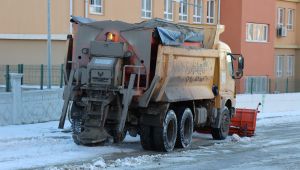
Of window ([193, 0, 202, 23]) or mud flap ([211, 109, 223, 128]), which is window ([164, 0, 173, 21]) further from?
mud flap ([211, 109, 223, 128])

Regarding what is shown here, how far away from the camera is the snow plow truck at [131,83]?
1421 cm

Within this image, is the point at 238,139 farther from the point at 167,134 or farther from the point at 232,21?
the point at 232,21

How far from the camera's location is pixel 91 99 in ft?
46.9

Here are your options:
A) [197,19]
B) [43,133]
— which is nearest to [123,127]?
[43,133]

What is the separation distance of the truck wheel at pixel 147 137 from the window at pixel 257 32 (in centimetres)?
2954

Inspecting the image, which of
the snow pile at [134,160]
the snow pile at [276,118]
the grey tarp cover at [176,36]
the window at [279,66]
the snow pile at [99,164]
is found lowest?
the snow pile at [276,118]

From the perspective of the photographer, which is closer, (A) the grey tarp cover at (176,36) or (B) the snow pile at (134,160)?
(B) the snow pile at (134,160)

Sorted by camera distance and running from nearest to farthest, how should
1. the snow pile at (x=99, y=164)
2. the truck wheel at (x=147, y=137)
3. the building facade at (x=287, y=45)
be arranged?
the snow pile at (x=99, y=164) < the truck wheel at (x=147, y=137) < the building facade at (x=287, y=45)

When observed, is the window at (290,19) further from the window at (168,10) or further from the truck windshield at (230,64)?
the truck windshield at (230,64)

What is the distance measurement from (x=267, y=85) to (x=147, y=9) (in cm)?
→ 1346

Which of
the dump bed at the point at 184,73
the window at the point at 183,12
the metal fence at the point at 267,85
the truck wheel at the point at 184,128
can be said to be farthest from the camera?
the metal fence at the point at 267,85

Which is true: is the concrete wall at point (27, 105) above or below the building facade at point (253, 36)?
below

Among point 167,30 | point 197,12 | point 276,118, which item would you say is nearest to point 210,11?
point 197,12

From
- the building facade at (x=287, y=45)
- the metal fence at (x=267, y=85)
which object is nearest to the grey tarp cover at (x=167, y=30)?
the metal fence at (x=267, y=85)
